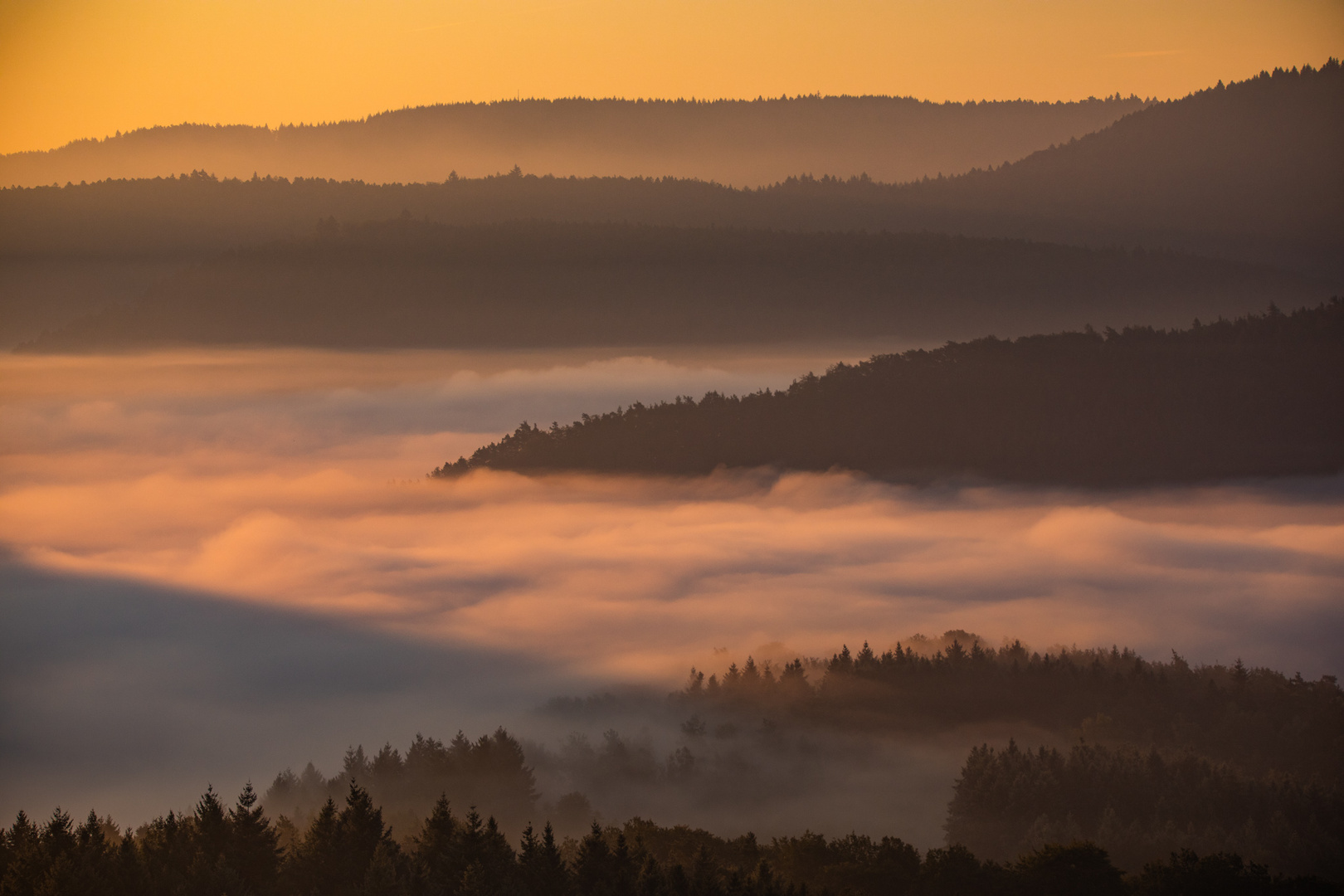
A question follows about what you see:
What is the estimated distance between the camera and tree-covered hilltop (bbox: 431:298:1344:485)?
610 ft

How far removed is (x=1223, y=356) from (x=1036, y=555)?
39164mm

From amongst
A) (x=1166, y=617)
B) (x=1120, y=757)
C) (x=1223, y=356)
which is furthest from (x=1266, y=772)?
(x=1223, y=356)

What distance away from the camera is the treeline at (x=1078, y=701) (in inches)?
3745

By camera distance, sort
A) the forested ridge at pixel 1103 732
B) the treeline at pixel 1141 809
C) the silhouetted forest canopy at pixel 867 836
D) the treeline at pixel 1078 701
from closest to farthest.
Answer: the silhouetted forest canopy at pixel 867 836 → the treeline at pixel 1141 809 → the forested ridge at pixel 1103 732 → the treeline at pixel 1078 701

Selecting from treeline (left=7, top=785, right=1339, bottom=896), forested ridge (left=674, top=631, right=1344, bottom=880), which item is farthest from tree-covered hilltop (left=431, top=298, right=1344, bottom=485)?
treeline (left=7, top=785, right=1339, bottom=896)

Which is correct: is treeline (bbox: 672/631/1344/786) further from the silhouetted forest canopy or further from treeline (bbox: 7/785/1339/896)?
treeline (bbox: 7/785/1339/896)

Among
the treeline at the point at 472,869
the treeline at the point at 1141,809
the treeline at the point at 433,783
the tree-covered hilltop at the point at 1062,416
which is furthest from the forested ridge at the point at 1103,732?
the tree-covered hilltop at the point at 1062,416

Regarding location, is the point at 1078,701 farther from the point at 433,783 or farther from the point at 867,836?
the point at 867,836

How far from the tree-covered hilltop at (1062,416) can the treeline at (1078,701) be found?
2694 inches

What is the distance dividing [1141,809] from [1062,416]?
119 m

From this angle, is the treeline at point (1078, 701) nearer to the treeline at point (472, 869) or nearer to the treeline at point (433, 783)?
the treeline at point (433, 783)

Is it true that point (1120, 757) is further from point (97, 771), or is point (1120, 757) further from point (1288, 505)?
point (1288, 505)

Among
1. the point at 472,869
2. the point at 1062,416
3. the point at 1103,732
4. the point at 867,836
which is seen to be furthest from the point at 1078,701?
the point at 1062,416

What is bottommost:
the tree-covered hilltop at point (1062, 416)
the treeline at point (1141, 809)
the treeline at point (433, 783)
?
the treeline at point (1141, 809)
